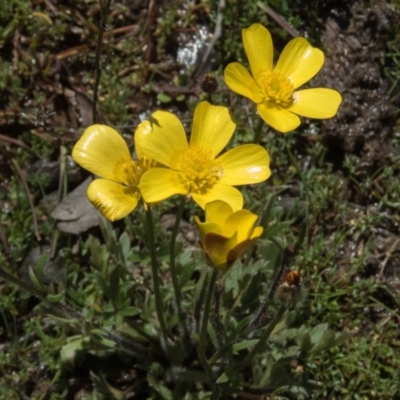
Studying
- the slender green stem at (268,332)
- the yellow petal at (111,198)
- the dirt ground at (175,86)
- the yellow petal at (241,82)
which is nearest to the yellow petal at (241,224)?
the slender green stem at (268,332)

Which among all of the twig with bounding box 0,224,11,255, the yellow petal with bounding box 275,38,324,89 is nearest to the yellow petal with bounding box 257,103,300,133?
the yellow petal with bounding box 275,38,324,89

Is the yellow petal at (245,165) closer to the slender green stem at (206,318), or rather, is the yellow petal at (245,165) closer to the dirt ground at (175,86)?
the slender green stem at (206,318)

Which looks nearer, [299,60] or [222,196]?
[222,196]

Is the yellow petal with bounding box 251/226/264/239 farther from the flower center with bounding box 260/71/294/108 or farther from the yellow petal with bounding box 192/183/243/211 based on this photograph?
the flower center with bounding box 260/71/294/108

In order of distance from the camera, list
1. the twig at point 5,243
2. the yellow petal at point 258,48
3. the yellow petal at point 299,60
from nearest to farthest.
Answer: the yellow petal at point 258,48 < the yellow petal at point 299,60 < the twig at point 5,243

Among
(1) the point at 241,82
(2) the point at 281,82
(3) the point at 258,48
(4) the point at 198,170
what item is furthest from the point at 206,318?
(3) the point at 258,48

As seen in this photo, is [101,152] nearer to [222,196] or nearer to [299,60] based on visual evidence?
[222,196]

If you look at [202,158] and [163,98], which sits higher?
[202,158]
